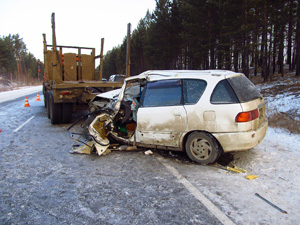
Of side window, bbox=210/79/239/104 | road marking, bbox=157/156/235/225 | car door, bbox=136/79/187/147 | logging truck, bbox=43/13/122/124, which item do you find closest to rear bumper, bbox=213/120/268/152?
side window, bbox=210/79/239/104

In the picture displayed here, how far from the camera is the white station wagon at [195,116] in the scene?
389 cm

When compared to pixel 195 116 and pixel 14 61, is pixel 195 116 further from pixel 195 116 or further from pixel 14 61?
pixel 14 61

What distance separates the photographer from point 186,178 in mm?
3617

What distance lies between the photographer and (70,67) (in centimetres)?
923

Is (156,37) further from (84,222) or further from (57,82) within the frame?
(84,222)

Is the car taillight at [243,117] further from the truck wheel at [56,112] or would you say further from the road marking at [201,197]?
the truck wheel at [56,112]

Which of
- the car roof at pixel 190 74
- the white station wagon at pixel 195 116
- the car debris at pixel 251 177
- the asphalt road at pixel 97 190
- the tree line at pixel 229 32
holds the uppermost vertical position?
the tree line at pixel 229 32

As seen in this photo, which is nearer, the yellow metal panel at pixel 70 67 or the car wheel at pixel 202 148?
the car wheel at pixel 202 148

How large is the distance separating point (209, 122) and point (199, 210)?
5.59ft

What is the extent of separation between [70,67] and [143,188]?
729cm

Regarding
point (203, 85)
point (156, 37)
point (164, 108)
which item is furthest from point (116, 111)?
point (156, 37)

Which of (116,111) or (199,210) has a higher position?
(116,111)

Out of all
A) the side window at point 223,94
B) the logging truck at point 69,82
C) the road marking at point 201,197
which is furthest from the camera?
the logging truck at point 69,82

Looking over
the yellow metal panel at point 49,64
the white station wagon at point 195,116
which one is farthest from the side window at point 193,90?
the yellow metal panel at point 49,64
